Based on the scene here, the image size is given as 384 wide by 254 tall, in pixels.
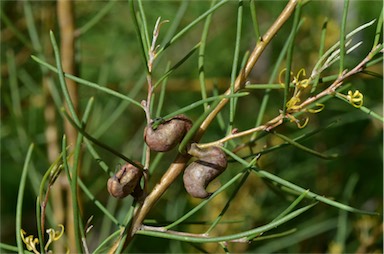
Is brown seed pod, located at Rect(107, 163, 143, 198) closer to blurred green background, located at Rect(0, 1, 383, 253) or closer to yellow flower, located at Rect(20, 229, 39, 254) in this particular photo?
yellow flower, located at Rect(20, 229, 39, 254)

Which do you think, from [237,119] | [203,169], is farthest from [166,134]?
[237,119]

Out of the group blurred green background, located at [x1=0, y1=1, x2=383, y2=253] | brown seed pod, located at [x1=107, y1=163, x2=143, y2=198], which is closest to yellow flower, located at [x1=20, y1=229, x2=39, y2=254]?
brown seed pod, located at [x1=107, y1=163, x2=143, y2=198]

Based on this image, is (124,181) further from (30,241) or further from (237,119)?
(237,119)

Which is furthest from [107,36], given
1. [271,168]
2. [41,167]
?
[271,168]

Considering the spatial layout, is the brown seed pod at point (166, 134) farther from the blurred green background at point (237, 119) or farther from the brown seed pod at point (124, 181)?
the blurred green background at point (237, 119)

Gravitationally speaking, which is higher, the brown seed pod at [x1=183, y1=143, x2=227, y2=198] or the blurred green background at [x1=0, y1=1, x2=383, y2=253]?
the brown seed pod at [x1=183, y1=143, x2=227, y2=198]
